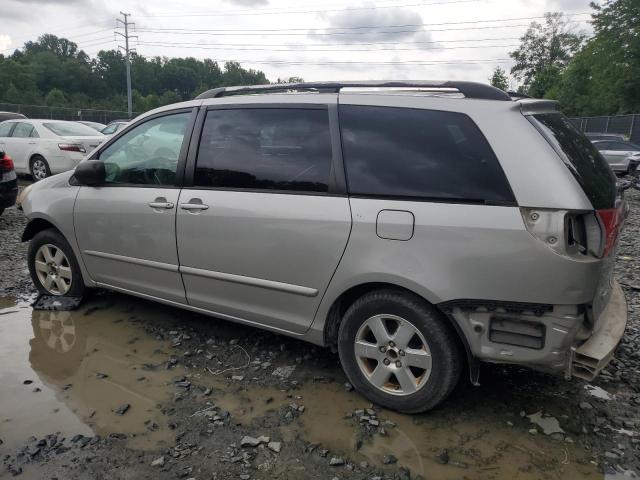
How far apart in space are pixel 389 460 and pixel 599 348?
1.25m

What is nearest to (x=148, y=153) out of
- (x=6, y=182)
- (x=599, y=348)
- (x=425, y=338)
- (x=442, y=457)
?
(x=425, y=338)

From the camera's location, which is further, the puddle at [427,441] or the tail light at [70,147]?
the tail light at [70,147]

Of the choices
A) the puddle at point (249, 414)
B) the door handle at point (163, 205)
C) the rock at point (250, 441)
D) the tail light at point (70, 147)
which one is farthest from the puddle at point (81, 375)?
the tail light at point (70, 147)

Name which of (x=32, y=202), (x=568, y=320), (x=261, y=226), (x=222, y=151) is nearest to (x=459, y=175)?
(x=568, y=320)

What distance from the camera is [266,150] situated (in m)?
3.45

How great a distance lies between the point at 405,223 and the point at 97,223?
2.67 meters

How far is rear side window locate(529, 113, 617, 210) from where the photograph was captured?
8.70 feet

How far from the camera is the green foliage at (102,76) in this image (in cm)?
6900

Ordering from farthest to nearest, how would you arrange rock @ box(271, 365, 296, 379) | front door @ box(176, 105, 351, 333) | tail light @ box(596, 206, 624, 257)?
1. rock @ box(271, 365, 296, 379)
2. front door @ box(176, 105, 351, 333)
3. tail light @ box(596, 206, 624, 257)

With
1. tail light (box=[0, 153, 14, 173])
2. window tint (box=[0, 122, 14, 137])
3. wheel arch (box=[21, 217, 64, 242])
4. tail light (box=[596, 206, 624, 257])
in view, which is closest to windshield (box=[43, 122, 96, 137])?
window tint (box=[0, 122, 14, 137])

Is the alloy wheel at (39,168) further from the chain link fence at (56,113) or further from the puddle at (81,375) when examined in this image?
the chain link fence at (56,113)

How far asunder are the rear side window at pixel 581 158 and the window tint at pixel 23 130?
12.5 m

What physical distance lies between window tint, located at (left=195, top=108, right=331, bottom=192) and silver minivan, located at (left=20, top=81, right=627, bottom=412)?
1cm

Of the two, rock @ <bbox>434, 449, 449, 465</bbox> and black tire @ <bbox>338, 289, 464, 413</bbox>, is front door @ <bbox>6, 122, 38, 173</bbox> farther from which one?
rock @ <bbox>434, 449, 449, 465</bbox>
